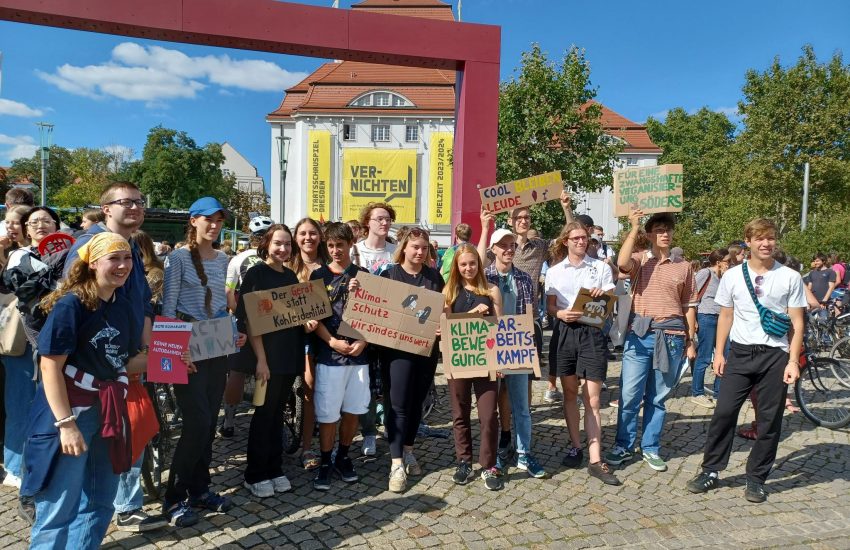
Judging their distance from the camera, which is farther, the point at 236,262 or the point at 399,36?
the point at 399,36

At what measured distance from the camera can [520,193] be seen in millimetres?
5926

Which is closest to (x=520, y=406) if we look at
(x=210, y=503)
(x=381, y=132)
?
(x=210, y=503)

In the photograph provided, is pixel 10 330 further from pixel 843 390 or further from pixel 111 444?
pixel 843 390

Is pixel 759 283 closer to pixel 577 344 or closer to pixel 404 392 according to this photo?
pixel 577 344

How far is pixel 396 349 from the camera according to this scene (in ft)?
14.6

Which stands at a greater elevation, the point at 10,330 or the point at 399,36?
the point at 399,36

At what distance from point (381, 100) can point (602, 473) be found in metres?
42.8

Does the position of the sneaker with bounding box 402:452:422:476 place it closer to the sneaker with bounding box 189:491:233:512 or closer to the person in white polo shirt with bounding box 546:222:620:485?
the person in white polo shirt with bounding box 546:222:620:485

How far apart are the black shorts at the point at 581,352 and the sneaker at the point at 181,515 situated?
3010 millimetres

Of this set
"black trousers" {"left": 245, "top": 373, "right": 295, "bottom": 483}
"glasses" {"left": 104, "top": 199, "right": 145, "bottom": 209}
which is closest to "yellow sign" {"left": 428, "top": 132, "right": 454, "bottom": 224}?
"black trousers" {"left": 245, "top": 373, "right": 295, "bottom": 483}

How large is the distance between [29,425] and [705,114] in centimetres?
6686

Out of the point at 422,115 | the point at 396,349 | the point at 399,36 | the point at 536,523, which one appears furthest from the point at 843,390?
the point at 422,115

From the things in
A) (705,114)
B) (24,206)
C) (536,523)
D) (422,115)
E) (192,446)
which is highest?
(705,114)

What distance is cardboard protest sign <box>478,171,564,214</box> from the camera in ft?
19.4
